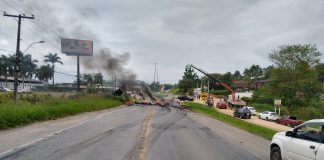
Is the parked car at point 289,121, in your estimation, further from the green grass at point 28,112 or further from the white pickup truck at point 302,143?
the white pickup truck at point 302,143

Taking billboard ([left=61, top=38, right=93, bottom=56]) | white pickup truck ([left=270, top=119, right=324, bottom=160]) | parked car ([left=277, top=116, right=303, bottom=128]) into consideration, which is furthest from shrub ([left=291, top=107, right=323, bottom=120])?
white pickup truck ([left=270, top=119, right=324, bottom=160])

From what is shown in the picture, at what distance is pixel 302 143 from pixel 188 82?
149744 millimetres

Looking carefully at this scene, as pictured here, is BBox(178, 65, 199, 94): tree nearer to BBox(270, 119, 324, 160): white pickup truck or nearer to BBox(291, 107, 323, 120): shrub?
BBox(291, 107, 323, 120): shrub

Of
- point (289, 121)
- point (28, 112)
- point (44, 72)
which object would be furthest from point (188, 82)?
point (28, 112)

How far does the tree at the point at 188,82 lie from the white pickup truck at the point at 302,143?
140 metres

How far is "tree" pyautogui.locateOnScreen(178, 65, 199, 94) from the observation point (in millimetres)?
156825

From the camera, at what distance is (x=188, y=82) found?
520 feet

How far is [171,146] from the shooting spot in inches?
547

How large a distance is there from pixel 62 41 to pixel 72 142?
6719 centimetres

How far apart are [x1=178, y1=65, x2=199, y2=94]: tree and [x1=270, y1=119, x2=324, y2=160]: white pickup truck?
459 ft

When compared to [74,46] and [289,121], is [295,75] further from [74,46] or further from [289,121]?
[74,46]

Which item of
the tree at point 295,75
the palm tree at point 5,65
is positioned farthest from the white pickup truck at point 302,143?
the palm tree at point 5,65

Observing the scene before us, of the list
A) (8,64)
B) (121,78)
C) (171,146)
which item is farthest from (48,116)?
(8,64)

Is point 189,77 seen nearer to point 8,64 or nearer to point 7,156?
point 8,64
